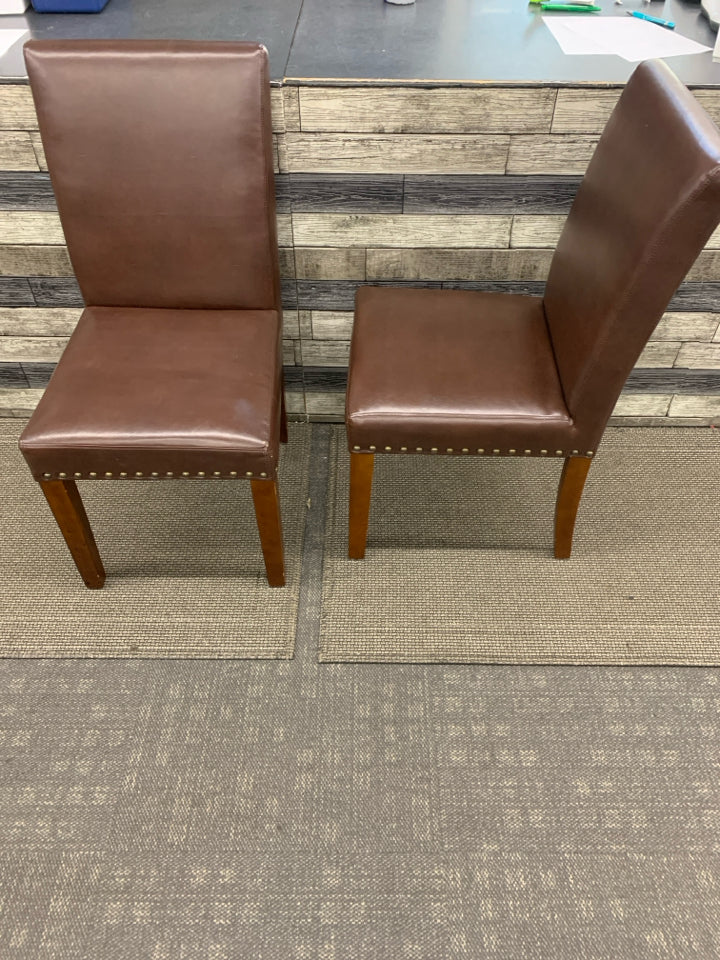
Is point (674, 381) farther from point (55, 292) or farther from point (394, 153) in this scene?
point (55, 292)

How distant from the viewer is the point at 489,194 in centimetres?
162

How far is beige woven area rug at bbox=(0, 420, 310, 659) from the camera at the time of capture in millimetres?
1560

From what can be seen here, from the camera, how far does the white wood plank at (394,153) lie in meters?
1.53

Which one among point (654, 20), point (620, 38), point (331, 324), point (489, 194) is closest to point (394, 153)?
point (489, 194)

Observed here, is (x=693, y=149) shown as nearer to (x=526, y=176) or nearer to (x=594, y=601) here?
(x=526, y=176)

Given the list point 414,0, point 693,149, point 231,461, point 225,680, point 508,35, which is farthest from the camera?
point 414,0

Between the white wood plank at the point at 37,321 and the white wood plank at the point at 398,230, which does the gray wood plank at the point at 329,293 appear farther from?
the white wood plank at the point at 37,321

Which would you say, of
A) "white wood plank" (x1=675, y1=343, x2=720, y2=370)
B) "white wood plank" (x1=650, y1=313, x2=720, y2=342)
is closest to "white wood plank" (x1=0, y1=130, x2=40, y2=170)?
"white wood plank" (x1=650, y1=313, x2=720, y2=342)

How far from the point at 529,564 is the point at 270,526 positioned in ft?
2.01

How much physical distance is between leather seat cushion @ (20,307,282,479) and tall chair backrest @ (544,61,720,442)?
0.60m

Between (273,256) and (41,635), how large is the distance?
936mm

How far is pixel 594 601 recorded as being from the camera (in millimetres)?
1643

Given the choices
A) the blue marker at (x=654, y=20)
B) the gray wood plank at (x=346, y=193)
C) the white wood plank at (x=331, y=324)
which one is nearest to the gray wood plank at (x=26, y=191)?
the gray wood plank at (x=346, y=193)

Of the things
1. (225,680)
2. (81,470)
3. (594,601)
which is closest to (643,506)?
(594,601)
